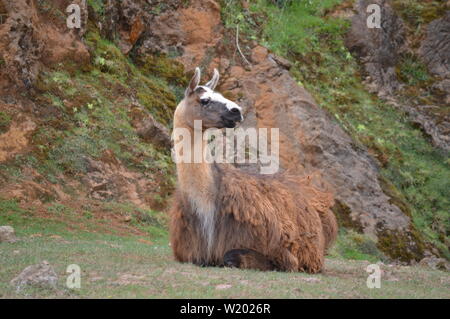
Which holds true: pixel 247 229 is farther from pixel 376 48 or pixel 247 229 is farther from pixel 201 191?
pixel 376 48

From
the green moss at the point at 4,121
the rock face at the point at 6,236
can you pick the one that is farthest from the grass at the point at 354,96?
the rock face at the point at 6,236

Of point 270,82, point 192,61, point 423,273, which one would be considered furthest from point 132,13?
point 423,273

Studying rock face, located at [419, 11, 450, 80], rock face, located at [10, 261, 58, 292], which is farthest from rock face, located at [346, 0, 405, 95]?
rock face, located at [10, 261, 58, 292]

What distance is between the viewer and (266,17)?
80.7 feet

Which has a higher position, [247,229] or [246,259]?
[247,229]

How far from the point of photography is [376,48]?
1016 inches

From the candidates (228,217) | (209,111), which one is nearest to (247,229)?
(228,217)

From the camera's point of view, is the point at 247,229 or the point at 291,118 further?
the point at 291,118

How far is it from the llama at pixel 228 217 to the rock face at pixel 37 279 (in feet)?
8.27

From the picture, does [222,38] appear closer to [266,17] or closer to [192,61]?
[192,61]

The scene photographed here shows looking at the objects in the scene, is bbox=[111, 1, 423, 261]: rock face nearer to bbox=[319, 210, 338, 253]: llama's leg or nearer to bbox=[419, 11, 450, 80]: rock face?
bbox=[419, 11, 450, 80]: rock face

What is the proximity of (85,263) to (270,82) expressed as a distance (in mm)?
13669

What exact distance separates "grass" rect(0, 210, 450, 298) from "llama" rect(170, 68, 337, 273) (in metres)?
0.37

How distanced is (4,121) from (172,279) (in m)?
9.39
